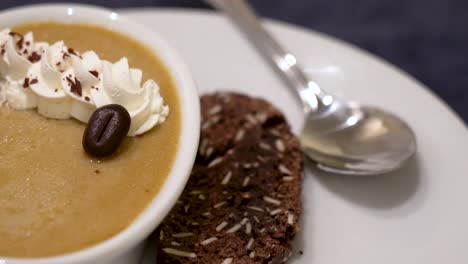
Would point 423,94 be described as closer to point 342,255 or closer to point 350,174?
point 350,174

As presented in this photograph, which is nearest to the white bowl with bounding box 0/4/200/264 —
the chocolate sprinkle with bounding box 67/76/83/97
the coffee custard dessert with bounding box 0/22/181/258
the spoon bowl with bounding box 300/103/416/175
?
the coffee custard dessert with bounding box 0/22/181/258

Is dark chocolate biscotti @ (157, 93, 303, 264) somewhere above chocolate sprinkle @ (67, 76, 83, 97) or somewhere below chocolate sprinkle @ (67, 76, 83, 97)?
below

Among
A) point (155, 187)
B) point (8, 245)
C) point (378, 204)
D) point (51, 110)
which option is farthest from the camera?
point (378, 204)

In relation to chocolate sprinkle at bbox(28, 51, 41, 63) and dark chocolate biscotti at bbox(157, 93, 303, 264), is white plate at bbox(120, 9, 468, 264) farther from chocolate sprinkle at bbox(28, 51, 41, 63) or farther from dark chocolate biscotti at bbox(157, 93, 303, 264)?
chocolate sprinkle at bbox(28, 51, 41, 63)

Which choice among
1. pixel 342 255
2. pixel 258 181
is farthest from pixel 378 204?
pixel 258 181

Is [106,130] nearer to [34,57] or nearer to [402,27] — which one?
[34,57]

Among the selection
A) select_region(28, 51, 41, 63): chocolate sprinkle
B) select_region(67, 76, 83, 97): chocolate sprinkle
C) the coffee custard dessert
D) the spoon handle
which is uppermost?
select_region(28, 51, 41, 63): chocolate sprinkle

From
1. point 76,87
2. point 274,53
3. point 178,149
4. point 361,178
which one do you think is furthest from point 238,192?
point 274,53
